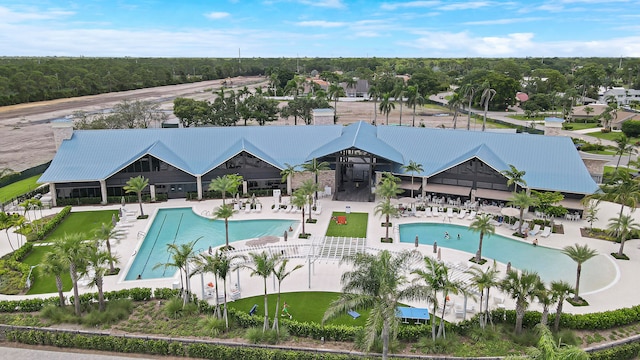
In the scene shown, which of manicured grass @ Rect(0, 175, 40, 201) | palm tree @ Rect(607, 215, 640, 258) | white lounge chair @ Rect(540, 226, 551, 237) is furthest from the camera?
manicured grass @ Rect(0, 175, 40, 201)

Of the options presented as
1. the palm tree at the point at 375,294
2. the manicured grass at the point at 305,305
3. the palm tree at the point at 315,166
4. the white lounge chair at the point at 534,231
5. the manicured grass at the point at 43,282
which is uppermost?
the palm tree at the point at 315,166

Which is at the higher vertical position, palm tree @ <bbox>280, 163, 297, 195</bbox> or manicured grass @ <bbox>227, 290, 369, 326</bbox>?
palm tree @ <bbox>280, 163, 297, 195</bbox>

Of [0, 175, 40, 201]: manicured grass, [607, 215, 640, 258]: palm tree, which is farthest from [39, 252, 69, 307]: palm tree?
[607, 215, 640, 258]: palm tree

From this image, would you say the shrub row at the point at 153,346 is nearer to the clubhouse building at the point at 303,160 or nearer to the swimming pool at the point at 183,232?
the swimming pool at the point at 183,232

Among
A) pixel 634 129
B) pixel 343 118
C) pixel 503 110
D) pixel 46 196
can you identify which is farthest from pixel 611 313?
pixel 503 110

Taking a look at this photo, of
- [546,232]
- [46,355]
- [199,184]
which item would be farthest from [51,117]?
[546,232]

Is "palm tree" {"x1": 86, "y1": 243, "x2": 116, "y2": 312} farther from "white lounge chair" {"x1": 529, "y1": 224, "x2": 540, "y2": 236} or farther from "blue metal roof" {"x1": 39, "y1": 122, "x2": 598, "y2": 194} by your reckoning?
"white lounge chair" {"x1": 529, "y1": 224, "x2": 540, "y2": 236}

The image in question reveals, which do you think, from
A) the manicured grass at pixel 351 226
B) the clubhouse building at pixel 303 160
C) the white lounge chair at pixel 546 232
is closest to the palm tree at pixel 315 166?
the clubhouse building at pixel 303 160
